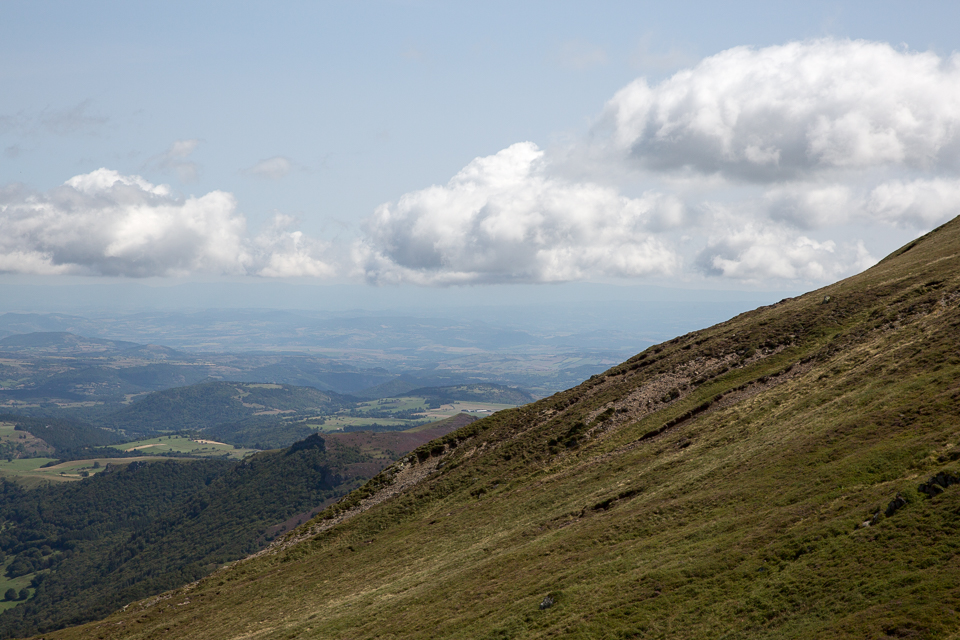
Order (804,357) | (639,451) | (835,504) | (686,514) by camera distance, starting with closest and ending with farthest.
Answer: (835,504) < (686,514) < (639,451) < (804,357)

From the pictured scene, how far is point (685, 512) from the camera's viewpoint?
35781 mm

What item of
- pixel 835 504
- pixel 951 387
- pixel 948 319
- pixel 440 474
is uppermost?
pixel 948 319

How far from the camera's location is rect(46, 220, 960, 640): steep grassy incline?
79.8ft

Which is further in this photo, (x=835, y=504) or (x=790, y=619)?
(x=835, y=504)

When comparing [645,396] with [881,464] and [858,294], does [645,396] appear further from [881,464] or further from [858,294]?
[881,464]

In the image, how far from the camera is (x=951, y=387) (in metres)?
36.2

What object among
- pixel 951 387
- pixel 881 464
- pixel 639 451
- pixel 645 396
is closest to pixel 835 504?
pixel 881 464

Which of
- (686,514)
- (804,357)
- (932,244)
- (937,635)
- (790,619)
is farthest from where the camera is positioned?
(932,244)

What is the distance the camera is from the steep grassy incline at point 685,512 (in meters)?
24.3

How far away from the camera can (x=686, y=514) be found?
35.5m

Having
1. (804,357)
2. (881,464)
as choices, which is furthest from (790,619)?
(804,357)

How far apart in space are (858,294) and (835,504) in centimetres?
5185

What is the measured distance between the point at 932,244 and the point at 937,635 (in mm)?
94508

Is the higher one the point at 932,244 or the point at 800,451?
the point at 932,244
